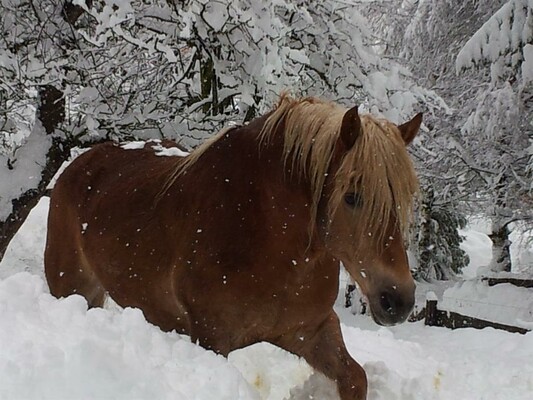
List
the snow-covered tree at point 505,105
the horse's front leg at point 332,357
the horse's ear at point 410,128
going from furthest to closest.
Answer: the snow-covered tree at point 505,105 < the horse's front leg at point 332,357 < the horse's ear at point 410,128

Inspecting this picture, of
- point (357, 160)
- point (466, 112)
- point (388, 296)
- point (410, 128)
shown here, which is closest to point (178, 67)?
point (410, 128)

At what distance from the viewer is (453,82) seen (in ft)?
41.8

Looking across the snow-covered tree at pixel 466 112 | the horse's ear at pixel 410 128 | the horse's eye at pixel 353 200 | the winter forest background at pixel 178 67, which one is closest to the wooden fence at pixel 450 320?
the snow-covered tree at pixel 466 112

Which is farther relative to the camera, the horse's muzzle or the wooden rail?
the wooden rail

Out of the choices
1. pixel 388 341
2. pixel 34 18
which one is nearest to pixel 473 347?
pixel 388 341

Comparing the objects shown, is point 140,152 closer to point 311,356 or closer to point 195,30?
point 195,30

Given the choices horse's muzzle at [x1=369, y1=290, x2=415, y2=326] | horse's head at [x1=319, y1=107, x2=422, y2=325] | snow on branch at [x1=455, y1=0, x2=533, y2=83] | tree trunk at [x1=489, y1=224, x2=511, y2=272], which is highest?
snow on branch at [x1=455, y1=0, x2=533, y2=83]

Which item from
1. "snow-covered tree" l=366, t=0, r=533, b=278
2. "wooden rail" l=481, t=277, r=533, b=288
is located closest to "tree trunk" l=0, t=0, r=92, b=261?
"snow-covered tree" l=366, t=0, r=533, b=278

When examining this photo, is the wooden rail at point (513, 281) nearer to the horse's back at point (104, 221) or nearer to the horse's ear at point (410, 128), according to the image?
the horse's back at point (104, 221)

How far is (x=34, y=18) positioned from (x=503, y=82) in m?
6.70

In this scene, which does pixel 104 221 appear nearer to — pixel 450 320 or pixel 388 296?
pixel 388 296

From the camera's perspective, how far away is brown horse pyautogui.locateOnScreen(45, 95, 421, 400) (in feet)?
9.50

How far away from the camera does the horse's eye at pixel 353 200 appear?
9.50 feet

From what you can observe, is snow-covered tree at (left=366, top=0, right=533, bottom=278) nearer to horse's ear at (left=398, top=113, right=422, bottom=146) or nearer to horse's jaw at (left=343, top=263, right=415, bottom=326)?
horse's ear at (left=398, top=113, right=422, bottom=146)
